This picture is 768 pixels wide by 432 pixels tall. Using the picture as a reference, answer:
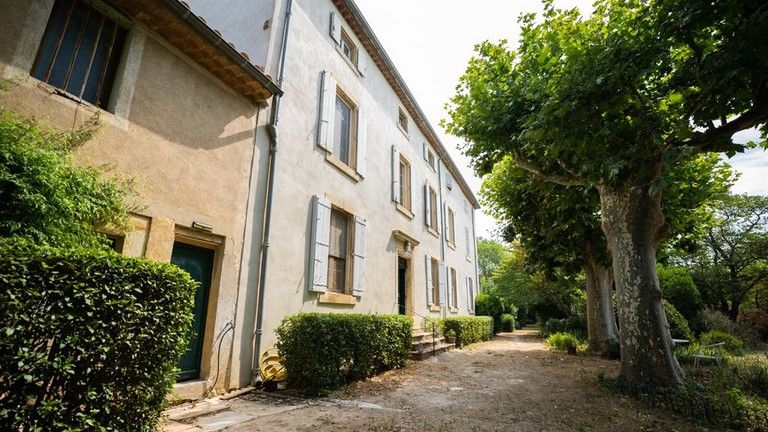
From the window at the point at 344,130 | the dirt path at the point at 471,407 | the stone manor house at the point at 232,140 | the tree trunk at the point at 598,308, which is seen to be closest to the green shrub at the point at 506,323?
the tree trunk at the point at 598,308

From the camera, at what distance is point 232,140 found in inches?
212

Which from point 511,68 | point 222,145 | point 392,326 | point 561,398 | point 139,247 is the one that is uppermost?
point 511,68

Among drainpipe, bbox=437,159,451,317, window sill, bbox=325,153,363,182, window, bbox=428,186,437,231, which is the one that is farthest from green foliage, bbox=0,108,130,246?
drainpipe, bbox=437,159,451,317

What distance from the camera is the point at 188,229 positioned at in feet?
15.1

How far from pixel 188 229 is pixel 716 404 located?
7317 mm

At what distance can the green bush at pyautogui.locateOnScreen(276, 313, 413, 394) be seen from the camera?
16.5 feet

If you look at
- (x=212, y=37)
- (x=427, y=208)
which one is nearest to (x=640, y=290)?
(x=212, y=37)

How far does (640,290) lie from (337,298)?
549cm

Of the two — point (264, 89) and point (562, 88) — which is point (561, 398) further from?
point (264, 89)

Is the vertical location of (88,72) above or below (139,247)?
above

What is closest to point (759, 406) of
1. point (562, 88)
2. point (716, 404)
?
point (716, 404)

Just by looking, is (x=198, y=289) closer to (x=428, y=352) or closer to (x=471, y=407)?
(x=471, y=407)

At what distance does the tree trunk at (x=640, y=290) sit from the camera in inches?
221

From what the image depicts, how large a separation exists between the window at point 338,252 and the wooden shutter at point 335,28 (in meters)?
4.36
